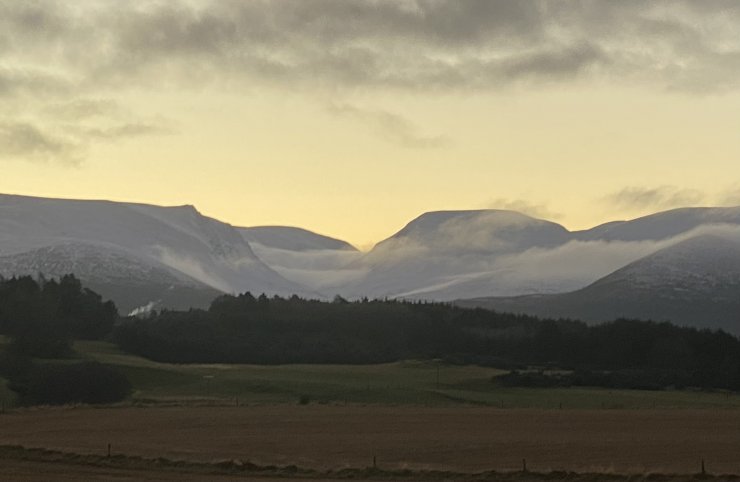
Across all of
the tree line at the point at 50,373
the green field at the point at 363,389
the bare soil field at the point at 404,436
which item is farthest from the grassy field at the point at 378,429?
the tree line at the point at 50,373

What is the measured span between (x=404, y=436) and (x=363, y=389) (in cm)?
5869

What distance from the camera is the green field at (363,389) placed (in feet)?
433

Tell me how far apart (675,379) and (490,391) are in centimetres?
3648

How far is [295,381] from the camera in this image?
153m

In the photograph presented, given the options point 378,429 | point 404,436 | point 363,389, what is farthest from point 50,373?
point 404,436

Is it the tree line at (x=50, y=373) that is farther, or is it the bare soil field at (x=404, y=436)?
the tree line at (x=50, y=373)

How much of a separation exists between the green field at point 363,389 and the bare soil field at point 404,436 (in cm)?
1680

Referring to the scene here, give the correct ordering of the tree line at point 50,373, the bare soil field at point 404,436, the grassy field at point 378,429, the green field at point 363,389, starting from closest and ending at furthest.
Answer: the grassy field at point 378,429
the bare soil field at point 404,436
the green field at point 363,389
the tree line at point 50,373

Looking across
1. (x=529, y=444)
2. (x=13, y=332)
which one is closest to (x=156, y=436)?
(x=529, y=444)

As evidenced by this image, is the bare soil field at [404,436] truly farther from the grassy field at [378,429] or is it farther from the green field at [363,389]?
the green field at [363,389]

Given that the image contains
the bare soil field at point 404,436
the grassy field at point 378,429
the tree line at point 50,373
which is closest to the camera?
the grassy field at point 378,429

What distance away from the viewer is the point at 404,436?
3346 inches

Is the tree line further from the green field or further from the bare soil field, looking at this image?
the bare soil field

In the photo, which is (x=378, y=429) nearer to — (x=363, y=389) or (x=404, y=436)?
(x=404, y=436)
